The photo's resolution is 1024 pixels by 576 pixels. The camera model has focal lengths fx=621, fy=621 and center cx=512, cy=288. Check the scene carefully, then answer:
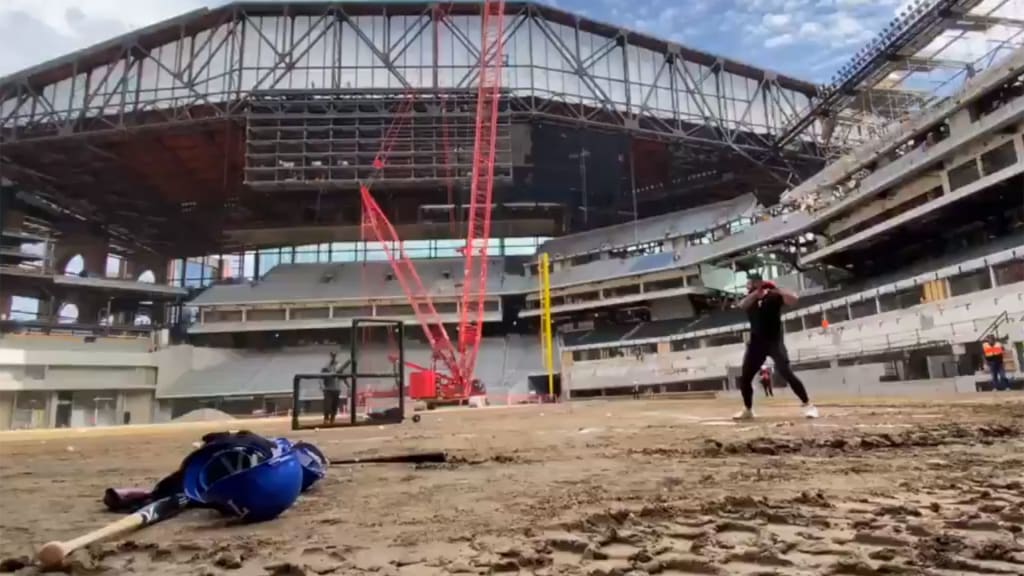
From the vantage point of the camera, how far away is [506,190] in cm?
5469

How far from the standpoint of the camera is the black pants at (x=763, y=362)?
27.1ft

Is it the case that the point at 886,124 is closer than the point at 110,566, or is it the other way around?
the point at 110,566

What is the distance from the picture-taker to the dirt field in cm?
184

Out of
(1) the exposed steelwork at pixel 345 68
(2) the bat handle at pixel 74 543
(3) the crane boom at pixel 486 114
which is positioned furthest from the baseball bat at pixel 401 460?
(1) the exposed steelwork at pixel 345 68

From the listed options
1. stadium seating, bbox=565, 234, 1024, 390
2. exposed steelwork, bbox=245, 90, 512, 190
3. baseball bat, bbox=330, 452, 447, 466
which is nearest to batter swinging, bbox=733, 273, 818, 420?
baseball bat, bbox=330, 452, 447, 466

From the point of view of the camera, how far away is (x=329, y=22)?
4616 cm

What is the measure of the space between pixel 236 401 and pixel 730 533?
160 feet

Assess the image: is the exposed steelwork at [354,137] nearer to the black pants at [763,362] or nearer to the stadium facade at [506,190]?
the stadium facade at [506,190]

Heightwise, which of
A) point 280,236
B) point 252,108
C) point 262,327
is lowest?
point 262,327

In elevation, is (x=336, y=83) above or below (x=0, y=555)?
above

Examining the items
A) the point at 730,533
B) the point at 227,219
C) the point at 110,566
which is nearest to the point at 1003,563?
the point at 730,533

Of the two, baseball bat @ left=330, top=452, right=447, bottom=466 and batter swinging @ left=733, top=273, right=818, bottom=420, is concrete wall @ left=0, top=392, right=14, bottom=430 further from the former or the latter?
batter swinging @ left=733, top=273, right=818, bottom=420

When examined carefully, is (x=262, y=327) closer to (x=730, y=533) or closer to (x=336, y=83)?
(x=336, y=83)

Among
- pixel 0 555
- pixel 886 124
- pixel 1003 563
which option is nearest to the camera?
pixel 1003 563
